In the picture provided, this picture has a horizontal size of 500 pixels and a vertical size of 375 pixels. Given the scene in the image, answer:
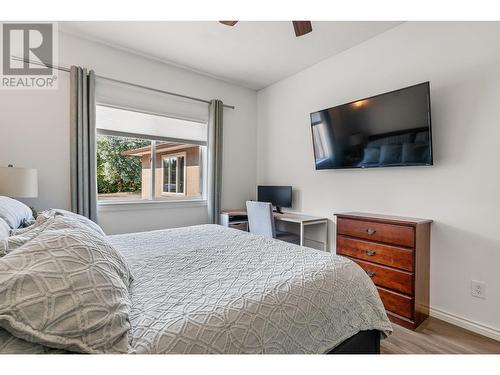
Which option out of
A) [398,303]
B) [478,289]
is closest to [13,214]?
[398,303]

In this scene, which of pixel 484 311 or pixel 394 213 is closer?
pixel 484 311

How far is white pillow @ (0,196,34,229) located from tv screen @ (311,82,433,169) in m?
2.74

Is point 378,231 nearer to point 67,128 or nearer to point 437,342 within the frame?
point 437,342

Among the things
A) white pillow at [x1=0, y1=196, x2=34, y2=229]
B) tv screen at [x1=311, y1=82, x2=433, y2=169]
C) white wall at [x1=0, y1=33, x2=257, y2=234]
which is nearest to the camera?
white pillow at [x1=0, y1=196, x2=34, y2=229]

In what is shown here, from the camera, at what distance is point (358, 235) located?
244 cm

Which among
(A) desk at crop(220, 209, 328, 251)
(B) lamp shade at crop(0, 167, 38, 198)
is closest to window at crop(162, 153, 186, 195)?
(A) desk at crop(220, 209, 328, 251)

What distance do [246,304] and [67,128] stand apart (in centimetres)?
278

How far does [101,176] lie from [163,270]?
86.3 inches

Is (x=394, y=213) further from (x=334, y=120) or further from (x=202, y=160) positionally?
(x=202, y=160)

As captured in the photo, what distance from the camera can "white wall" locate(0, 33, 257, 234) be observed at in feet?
8.16

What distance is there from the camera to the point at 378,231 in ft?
7.50

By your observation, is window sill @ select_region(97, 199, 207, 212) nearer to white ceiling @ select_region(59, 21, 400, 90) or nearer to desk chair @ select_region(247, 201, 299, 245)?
desk chair @ select_region(247, 201, 299, 245)

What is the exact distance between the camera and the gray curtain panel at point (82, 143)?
104 inches
